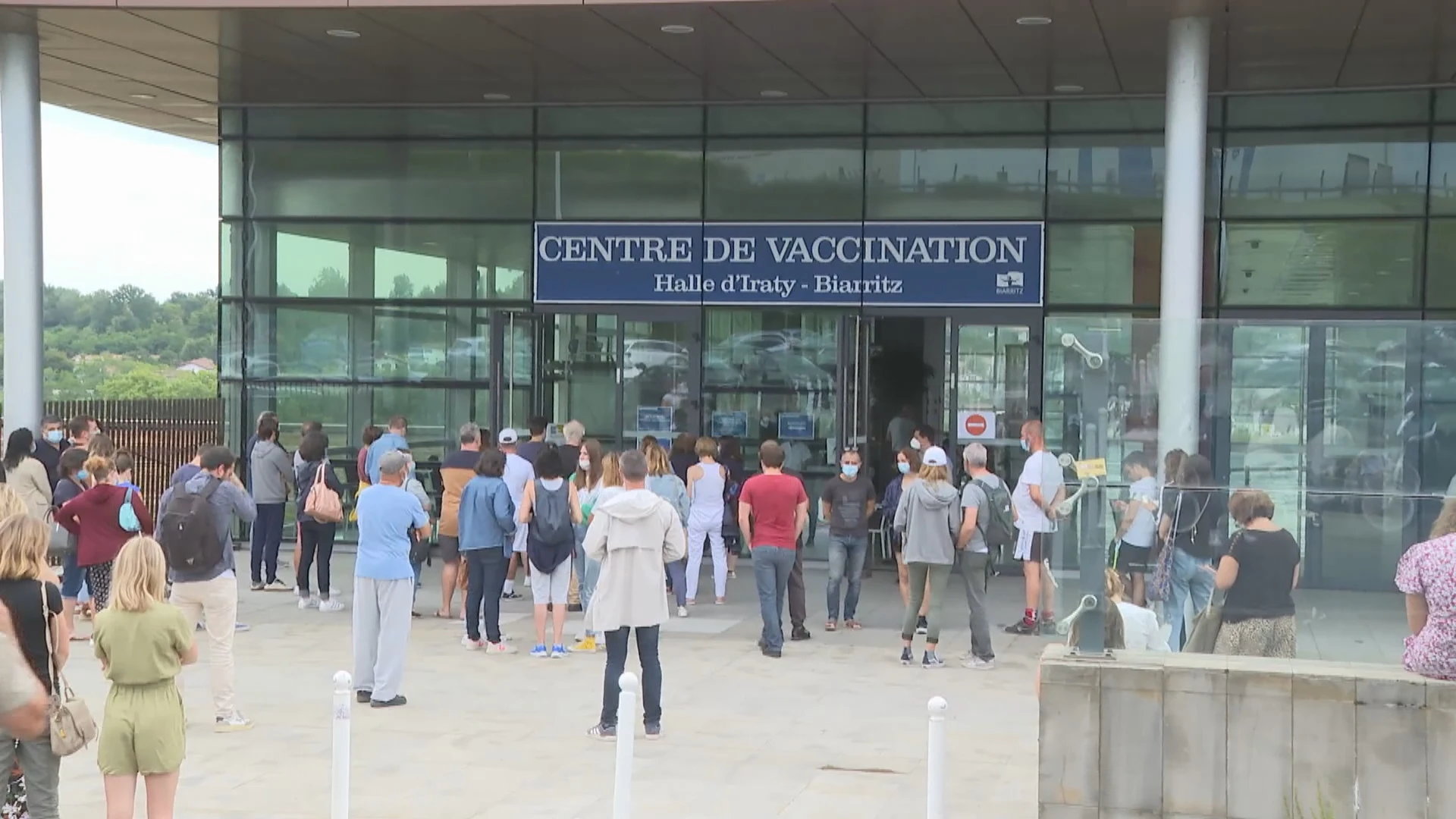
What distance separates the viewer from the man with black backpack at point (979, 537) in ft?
43.1

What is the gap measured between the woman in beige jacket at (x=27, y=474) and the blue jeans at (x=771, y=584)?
6.46 m

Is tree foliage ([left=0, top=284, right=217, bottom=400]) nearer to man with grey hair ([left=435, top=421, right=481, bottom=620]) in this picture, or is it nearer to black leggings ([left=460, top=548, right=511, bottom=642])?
man with grey hair ([left=435, top=421, right=481, bottom=620])

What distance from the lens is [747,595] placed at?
685 inches

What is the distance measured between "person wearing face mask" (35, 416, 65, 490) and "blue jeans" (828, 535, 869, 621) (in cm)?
783

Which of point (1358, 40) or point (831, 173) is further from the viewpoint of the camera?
point (831, 173)

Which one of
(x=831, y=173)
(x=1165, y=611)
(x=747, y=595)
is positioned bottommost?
(x=747, y=595)

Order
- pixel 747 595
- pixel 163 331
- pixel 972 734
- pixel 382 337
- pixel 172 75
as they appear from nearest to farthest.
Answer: pixel 972 734 → pixel 747 595 → pixel 172 75 → pixel 382 337 → pixel 163 331

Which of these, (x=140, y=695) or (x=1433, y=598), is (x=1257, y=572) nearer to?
(x=1433, y=598)

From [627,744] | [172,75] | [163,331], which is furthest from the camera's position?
[163,331]

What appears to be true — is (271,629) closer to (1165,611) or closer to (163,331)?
(1165,611)

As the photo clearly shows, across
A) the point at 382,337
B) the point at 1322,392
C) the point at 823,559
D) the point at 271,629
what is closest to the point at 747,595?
the point at 823,559

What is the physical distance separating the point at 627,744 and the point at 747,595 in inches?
401

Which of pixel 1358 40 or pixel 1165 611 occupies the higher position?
pixel 1358 40

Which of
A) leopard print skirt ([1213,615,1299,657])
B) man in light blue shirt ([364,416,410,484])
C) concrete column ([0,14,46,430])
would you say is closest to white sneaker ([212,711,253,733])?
man in light blue shirt ([364,416,410,484])
